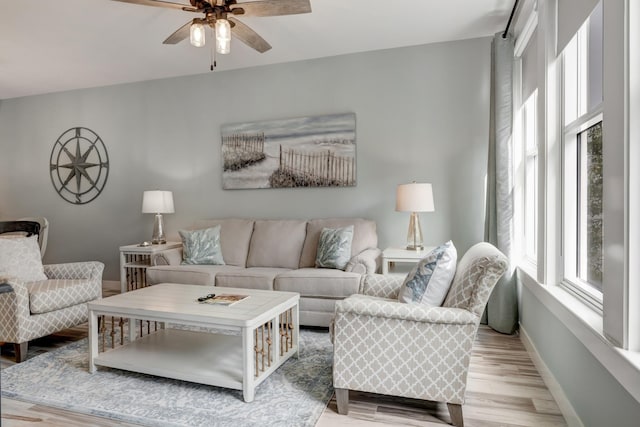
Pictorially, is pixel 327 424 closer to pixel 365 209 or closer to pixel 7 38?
pixel 365 209

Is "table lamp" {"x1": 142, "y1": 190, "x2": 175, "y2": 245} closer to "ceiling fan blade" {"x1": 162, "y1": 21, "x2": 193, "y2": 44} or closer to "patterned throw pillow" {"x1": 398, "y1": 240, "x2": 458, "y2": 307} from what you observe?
"ceiling fan blade" {"x1": 162, "y1": 21, "x2": 193, "y2": 44}

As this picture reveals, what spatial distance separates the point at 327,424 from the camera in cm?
193

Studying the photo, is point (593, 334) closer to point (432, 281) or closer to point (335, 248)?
point (432, 281)

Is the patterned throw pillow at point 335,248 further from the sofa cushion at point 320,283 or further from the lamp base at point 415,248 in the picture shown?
the lamp base at point 415,248

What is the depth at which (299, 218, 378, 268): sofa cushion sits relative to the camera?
373 cm

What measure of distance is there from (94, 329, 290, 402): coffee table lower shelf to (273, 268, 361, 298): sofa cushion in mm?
686

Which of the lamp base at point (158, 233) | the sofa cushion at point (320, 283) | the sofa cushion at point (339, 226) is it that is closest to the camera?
the sofa cushion at point (320, 283)

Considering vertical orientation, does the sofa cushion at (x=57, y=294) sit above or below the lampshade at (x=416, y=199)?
below

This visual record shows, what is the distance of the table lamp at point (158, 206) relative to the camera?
4340mm

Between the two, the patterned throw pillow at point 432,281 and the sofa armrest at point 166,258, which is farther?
the sofa armrest at point 166,258

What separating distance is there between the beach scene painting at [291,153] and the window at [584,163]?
214cm

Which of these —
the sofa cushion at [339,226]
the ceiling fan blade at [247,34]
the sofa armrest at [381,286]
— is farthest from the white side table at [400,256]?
the ceiling fan blade at [247,34]

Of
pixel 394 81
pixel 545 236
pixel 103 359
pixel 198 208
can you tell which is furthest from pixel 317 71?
pixel 103 359

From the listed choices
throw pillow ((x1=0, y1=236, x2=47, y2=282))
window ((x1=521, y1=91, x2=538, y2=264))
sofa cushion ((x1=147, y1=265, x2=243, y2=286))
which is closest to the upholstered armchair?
throw pillow ((x1=0, y1=236, x2=47, y2=282))
